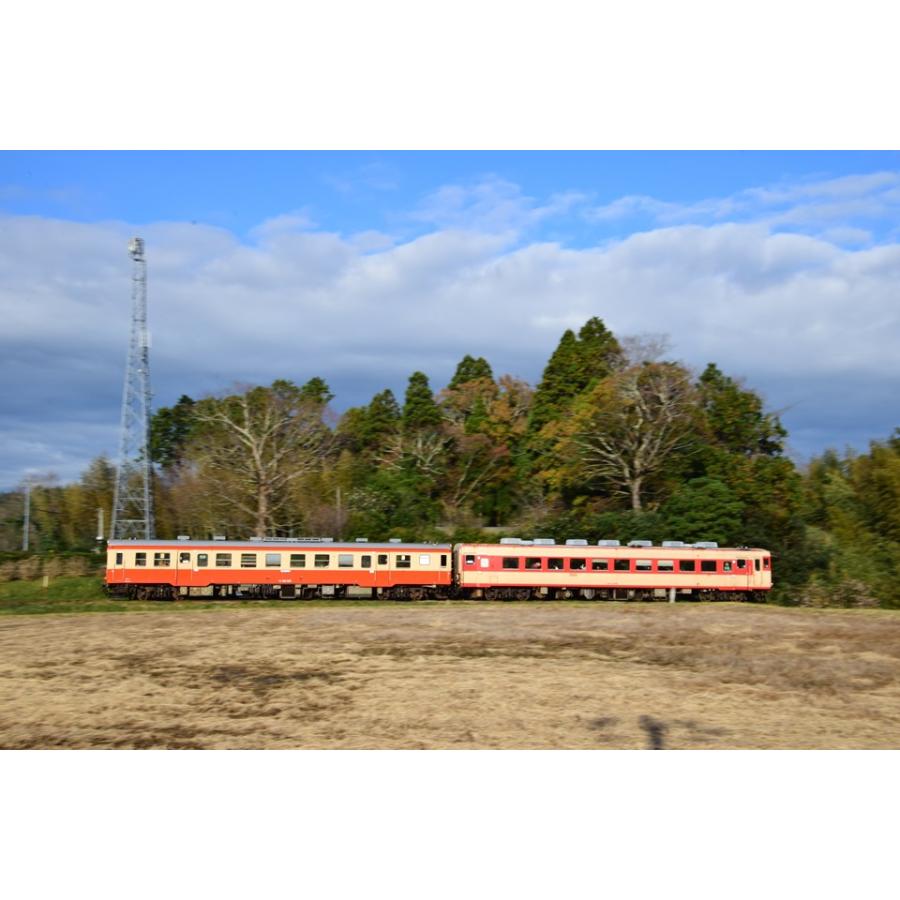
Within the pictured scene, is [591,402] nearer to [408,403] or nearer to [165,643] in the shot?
[408,403]

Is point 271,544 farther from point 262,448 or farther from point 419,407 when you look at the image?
point 419,407

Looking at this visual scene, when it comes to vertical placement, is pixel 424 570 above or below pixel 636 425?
below

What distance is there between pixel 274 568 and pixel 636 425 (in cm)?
2543

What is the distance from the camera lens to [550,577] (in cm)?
3466

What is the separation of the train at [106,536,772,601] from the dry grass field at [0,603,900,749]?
215 inches

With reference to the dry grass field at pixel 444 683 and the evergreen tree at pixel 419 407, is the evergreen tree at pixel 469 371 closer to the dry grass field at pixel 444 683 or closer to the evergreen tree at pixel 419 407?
the evergreen tree at pixel 419 407

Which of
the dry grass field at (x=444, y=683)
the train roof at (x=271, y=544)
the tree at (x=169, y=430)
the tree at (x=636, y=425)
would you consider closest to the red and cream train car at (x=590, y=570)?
the train roof at (x=271, y=544)

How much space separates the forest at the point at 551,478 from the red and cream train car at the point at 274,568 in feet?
35.0

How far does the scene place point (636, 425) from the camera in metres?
49.0

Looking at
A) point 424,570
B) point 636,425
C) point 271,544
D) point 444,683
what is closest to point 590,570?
point 424,570

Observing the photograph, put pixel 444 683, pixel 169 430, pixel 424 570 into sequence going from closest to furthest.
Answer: pixel 444 683
pixel 424 570
pixel 169 430

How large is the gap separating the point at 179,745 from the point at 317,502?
4081 cm

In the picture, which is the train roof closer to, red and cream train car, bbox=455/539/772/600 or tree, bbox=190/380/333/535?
red and cream train car, bbox=455/539/772/600

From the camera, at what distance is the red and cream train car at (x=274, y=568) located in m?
32.9
